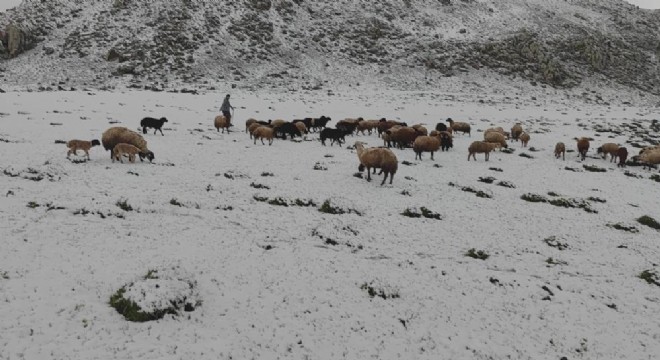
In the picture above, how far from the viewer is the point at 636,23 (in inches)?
3698

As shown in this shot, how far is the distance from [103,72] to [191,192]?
4835 cm

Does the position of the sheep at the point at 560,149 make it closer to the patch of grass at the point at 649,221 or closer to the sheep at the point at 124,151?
the patch of grass at the point at 649,221

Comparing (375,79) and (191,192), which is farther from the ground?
(375,79)

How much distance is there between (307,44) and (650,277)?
2485 inches

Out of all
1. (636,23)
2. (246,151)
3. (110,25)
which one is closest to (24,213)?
(246,151)

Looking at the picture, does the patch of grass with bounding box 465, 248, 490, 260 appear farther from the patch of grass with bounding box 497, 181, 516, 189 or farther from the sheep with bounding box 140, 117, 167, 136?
the sheep with bounding box 140, 117, 167, 136

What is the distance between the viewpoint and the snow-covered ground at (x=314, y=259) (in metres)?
7.66

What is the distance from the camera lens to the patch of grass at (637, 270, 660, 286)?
451 inches

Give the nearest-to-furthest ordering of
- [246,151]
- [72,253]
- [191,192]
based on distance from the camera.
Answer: [72,253] < [191,192] < [246,151]

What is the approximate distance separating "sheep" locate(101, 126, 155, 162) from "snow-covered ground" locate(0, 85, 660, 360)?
0.70 meters

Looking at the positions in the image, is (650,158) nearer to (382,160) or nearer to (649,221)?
(649,221)

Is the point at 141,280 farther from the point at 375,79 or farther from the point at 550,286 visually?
the point at 375,79

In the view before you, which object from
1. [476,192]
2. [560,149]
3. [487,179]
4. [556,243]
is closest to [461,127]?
[560,149]

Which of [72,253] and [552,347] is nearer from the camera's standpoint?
[552,347]
